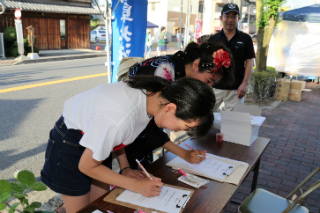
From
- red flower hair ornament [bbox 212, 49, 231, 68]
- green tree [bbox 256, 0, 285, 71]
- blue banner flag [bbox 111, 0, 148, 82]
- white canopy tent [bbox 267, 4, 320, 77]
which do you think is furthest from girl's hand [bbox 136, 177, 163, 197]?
white canopy tent [bbox 267, 4, 320, 77]

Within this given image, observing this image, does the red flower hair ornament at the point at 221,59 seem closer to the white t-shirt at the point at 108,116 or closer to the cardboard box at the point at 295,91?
the white t-shirt at the point at 108,116

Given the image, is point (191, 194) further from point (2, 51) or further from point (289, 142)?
point (2, 51)

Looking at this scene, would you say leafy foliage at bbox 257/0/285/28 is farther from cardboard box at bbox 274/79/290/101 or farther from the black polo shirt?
the black polo shirt

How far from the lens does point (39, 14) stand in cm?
1511

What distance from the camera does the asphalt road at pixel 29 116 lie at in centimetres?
317

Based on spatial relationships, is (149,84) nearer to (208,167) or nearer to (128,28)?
(208,167)

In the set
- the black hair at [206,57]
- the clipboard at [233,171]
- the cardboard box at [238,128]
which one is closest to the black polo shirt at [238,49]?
the cardboard box at [238,128]

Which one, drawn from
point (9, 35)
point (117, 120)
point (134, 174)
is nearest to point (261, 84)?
point (134, 174)

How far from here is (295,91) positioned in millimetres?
7090

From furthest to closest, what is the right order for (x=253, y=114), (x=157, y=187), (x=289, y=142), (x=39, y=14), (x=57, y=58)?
1. (x=39, y=14)
2. (x=57, y=58)
3. (x=289, y=142)
4. (x=253, y=114)
5. (x=157, y=187)

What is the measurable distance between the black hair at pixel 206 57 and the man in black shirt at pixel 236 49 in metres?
1.43

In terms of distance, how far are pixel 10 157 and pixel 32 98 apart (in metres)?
2.84

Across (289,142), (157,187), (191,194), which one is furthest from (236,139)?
(289,142)

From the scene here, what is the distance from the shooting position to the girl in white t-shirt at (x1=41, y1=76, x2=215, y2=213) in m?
1.04
